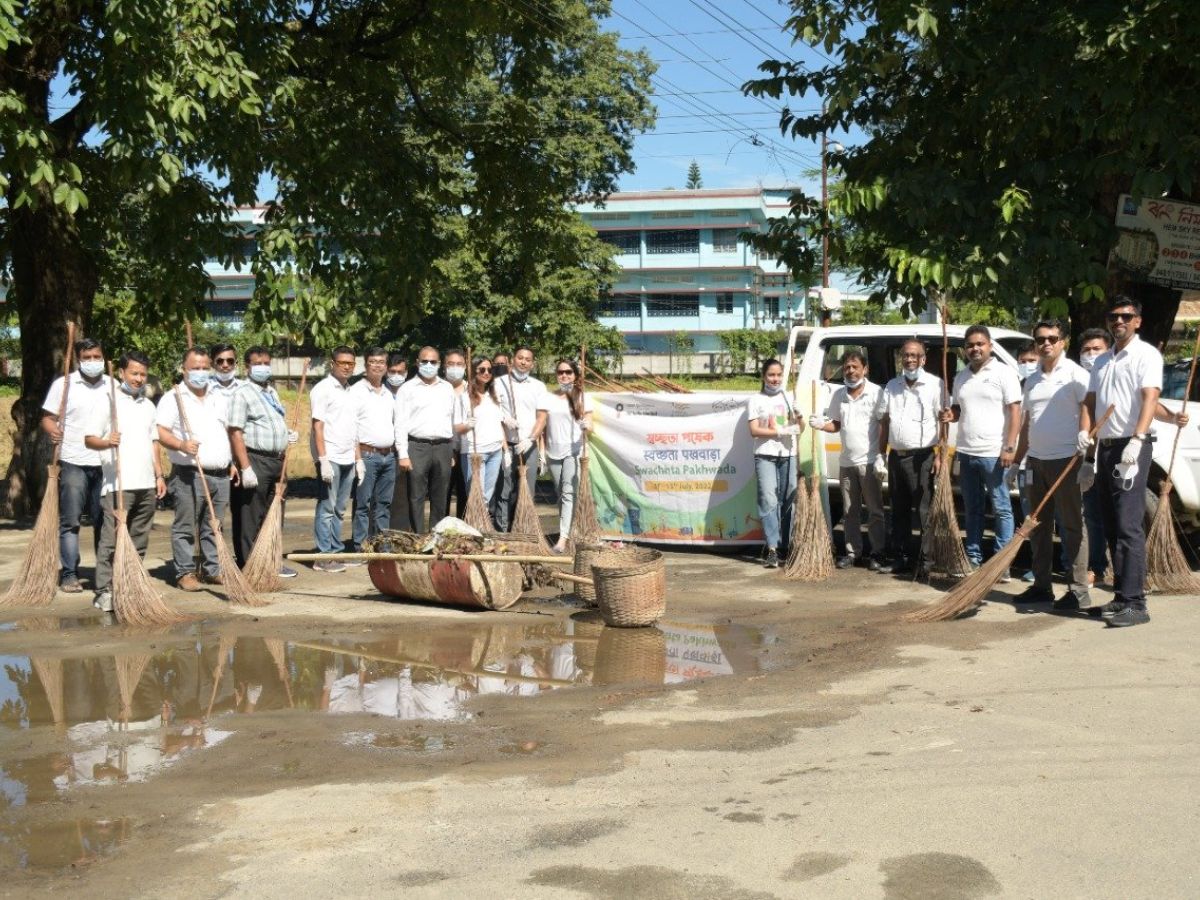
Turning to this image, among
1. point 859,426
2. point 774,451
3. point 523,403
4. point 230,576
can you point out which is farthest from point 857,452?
point 230,576

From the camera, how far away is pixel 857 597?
33.0 ft

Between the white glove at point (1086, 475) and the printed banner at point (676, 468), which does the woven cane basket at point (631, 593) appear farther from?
the printed banner at point (676, 468)

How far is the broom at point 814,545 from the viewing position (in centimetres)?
1082

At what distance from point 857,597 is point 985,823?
16.9 ft

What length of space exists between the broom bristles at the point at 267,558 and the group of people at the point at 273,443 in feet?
1.23

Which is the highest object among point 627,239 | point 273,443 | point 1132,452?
point 627,239

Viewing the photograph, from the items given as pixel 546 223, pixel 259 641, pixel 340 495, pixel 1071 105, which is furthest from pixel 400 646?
pixel 546 223

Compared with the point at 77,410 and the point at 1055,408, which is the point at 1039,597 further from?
the point at 77,410

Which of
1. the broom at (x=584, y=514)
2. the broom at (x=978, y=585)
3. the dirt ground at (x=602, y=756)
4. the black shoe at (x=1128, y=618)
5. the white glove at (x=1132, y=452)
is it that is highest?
the white glove at (x=1132, y=452)

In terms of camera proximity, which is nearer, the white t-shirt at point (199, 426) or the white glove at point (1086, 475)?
the white glove at point (1086, 475)

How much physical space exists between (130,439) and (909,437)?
6.09 m

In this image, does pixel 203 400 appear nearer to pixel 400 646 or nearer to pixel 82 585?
pixel 82 585

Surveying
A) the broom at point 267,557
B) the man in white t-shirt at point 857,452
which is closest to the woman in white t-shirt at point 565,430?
the man in white t-shirt at point 857,452

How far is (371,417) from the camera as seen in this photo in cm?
1155
